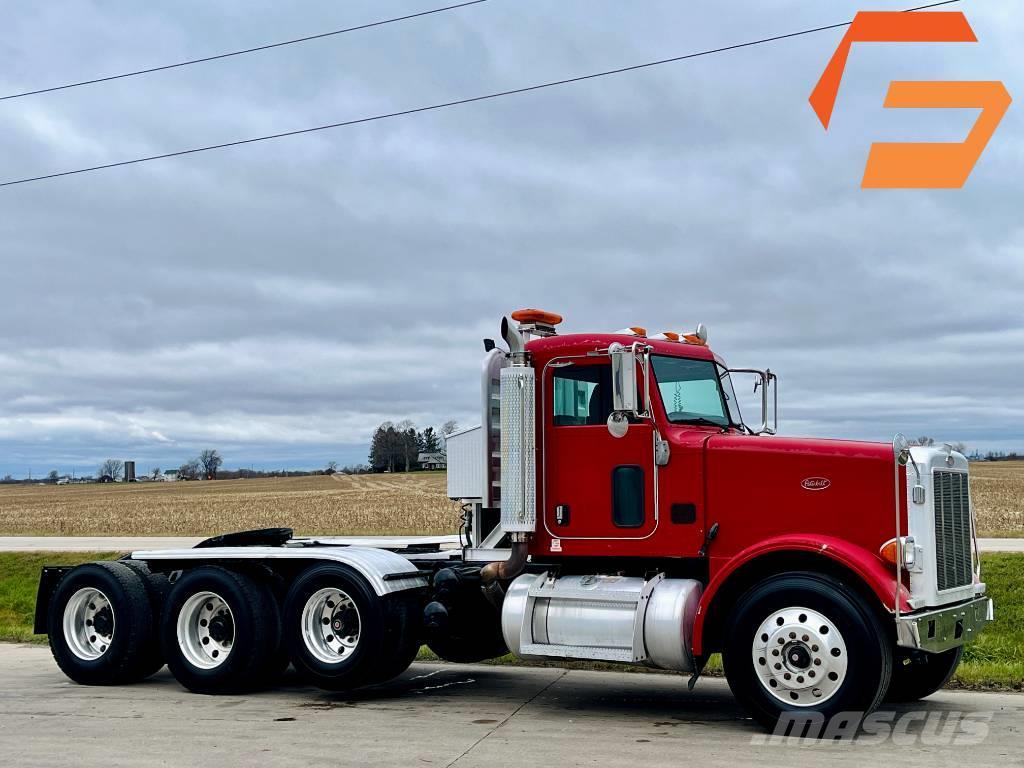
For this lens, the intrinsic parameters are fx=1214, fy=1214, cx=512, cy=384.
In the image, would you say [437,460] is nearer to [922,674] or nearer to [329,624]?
[329,624]

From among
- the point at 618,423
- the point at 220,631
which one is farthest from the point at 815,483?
the point at 220,631

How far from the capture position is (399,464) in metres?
96.8

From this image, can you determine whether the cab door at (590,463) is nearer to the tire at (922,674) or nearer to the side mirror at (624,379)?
the side mirror at (624,379)

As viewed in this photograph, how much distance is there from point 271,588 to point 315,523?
91.2 feet

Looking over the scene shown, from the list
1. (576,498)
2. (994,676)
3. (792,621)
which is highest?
(576,498)

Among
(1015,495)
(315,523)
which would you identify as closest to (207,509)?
(315,523)

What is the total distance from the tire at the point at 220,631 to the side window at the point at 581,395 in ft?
11.2

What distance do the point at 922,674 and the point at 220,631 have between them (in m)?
6.53

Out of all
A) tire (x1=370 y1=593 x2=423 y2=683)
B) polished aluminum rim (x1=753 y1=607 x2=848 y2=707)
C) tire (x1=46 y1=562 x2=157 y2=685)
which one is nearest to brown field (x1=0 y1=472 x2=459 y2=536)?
tire (x1=46 y1=562 x2=157 y2=685)

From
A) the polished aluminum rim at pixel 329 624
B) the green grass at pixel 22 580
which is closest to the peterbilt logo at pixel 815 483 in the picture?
the polished aluminum rim at pixel 329 624

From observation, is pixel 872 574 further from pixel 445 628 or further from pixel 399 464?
pixel 399 464

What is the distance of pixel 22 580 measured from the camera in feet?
80.4

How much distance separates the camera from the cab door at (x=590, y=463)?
33.3ft

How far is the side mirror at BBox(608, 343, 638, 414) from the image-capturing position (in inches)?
380
